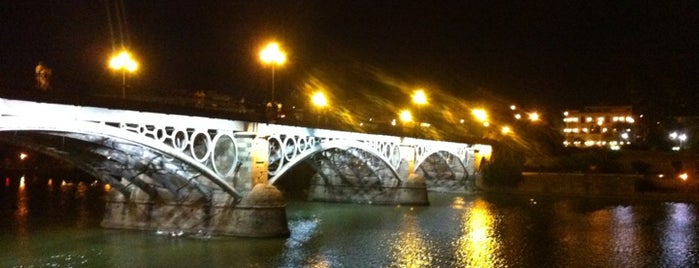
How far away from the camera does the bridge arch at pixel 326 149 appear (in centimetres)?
3174

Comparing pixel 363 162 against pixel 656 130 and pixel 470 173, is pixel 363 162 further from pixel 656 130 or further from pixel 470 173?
pixel 656 130

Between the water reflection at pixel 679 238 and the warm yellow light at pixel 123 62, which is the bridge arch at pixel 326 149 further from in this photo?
the water reflection at pixel 679 238

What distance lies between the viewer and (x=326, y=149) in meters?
38.2

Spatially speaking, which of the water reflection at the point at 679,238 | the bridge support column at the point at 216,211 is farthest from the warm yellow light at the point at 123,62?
the water reflection at the point at 679,238

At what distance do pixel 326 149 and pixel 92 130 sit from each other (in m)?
17.7

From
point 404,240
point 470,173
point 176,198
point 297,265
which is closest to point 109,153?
point 176,198

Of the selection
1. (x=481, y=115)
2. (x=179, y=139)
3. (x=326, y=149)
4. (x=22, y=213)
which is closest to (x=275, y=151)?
(x=326, y=149)

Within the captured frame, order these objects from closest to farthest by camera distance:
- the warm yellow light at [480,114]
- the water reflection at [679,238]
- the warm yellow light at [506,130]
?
1. the water reflection at [679,238]
2. the warm yellow light at [480,114]
3. the warm yellow light at [506,130]

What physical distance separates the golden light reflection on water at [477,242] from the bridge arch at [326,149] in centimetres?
604

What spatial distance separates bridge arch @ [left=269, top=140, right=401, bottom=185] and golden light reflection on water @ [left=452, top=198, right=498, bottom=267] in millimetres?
6035

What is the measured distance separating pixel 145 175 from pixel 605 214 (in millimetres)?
29161

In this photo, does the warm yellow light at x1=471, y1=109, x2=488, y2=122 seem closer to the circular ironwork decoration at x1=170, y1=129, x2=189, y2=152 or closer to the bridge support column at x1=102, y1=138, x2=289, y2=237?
the bridge support column at x1=102, y1=138, x2=289, y2=237

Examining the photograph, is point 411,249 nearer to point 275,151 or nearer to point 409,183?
point 275,151

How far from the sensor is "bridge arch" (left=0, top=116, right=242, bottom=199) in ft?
64.6
